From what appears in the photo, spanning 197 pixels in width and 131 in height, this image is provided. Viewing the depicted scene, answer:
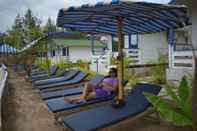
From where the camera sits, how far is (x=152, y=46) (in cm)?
1798

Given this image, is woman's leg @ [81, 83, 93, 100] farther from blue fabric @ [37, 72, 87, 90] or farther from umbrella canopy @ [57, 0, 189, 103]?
blue fabric @ [37, 72, 87, 90]

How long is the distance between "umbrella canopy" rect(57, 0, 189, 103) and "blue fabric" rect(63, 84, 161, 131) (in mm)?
363

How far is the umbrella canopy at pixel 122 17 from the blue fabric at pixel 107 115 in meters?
0.36

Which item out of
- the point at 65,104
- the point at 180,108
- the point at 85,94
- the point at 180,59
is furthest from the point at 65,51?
the point at 180,108

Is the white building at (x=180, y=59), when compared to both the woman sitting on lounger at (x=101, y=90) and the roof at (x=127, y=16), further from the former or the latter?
the woman sitting on lounger at (x=101, y=90)

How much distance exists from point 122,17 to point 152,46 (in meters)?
11.5

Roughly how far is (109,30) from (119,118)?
404cm

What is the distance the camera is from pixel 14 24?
185ft

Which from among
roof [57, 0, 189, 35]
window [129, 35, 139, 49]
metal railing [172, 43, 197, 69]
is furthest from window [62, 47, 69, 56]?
roof [57, 0, 189, 35]

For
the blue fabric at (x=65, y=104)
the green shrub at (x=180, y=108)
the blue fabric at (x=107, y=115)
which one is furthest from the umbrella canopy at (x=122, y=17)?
the green shrub at (x=180, y=108)

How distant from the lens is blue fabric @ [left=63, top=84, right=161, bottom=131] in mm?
6125

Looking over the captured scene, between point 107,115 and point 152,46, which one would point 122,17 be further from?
point 152,46

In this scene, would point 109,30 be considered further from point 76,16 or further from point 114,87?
point 76,16

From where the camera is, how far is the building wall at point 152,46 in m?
17.8
